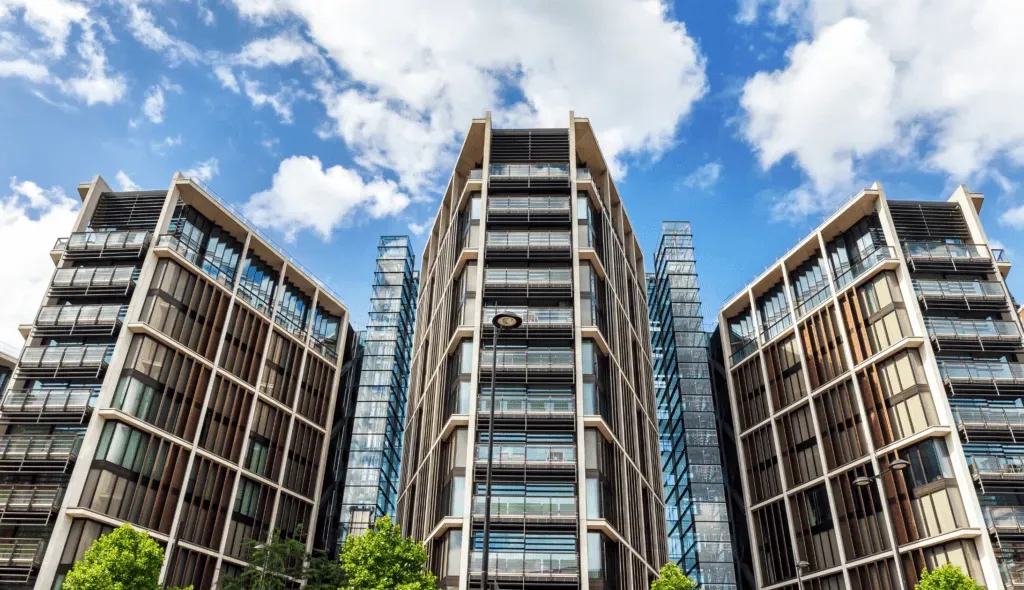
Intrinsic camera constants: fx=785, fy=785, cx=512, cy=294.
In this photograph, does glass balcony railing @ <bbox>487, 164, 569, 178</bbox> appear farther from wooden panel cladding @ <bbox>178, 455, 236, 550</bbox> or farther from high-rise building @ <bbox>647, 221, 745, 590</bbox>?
wooden panel cladding @ <bbox>178, 455, 236, 550</bbox>

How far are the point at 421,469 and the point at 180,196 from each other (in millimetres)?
26720

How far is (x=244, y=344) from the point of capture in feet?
199

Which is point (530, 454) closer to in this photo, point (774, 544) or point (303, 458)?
point (774, 544)

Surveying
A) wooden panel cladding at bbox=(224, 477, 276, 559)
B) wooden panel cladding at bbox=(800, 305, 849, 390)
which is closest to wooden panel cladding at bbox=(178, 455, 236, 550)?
wooden panel cladding at bbox=(224, 477, 276, 559)

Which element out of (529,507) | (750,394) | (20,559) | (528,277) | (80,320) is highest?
(528,277)

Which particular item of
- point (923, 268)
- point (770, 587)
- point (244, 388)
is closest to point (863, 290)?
point (923, 268)

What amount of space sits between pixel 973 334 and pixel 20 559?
58081 millimetres

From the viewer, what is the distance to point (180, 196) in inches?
2275

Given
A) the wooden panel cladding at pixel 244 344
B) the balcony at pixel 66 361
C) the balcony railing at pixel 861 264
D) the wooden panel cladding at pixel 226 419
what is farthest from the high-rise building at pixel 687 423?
the balcony at pixel 66 361

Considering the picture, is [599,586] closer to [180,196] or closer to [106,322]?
[106,322]

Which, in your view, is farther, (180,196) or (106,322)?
(180,196)

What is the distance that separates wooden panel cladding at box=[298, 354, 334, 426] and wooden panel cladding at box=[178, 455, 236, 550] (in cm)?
1144

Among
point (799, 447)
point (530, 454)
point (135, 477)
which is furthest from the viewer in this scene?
point (799, 447)

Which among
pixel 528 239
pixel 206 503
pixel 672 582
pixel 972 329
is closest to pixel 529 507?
pixel 672 582
